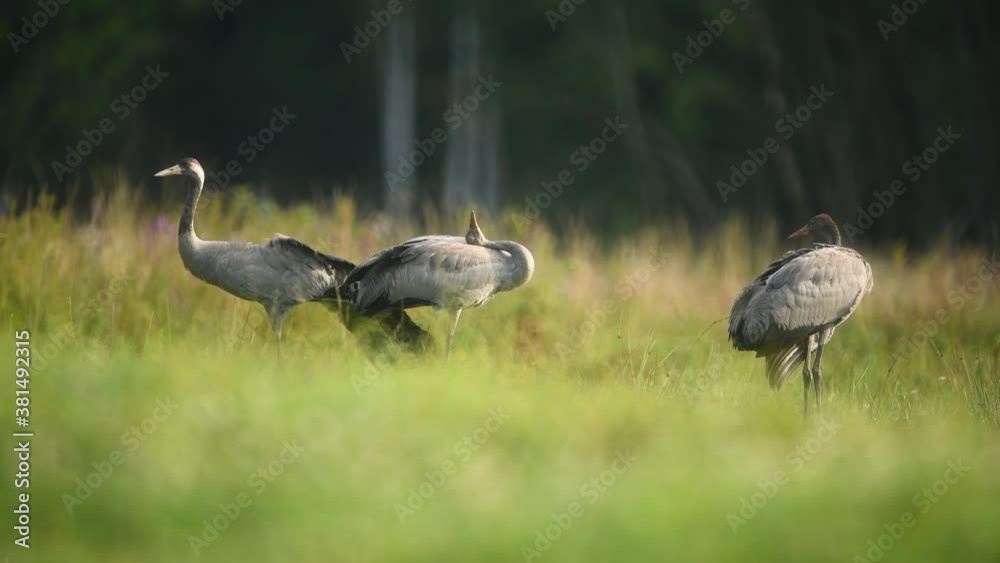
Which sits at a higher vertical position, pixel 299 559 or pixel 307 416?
pixel 307 416

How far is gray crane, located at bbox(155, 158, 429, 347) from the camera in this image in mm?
8742

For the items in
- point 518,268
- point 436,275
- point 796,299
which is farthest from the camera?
point 518,268

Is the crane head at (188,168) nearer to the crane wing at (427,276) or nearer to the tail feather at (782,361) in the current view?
the crane wing at (427,276)

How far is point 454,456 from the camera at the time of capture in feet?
20.4

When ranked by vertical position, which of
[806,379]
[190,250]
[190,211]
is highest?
[190,211]

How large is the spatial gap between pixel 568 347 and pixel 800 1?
13.3 m

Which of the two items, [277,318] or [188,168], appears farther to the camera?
[188,168]

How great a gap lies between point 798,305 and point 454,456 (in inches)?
124

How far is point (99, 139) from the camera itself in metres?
22.9

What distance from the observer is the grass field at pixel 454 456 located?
18.5 ft

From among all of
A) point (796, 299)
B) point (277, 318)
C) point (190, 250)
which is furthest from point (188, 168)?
point (796, 299)

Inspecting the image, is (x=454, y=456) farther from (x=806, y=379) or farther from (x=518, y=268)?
(x=806, y=379)

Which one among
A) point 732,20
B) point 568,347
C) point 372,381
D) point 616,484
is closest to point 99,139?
point 732,20

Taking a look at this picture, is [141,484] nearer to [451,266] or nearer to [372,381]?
[372,381]
